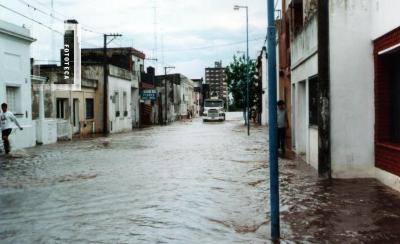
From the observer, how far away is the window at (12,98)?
2265 centimetres

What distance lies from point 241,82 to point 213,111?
889cm

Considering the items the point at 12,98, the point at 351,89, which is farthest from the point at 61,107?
the point at 351,89

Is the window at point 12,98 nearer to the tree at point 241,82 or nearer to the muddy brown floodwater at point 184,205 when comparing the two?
the muddy brown floodwater at point 184,205

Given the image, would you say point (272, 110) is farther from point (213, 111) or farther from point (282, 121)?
point (213, 111)

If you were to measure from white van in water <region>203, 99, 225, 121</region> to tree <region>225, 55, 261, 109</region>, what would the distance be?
21.4 feet

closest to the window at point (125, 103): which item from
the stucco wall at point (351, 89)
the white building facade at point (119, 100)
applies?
the white building facade at point (119, 100)

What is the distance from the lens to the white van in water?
61969mm

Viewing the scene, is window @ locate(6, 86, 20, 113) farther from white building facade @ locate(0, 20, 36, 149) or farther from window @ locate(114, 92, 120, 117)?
window @ locate(114, 92, 120, 117)

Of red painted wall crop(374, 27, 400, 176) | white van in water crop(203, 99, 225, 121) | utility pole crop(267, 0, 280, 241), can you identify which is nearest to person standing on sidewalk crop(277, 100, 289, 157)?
red painted wall crop(374, 27, 400, 176)

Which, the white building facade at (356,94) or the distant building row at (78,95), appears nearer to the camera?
the white building facade at (356,94)

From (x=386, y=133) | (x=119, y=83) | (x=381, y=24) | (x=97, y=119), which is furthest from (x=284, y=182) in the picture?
(x=119, y=83)

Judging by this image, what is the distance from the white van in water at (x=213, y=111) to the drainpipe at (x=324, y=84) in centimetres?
4934

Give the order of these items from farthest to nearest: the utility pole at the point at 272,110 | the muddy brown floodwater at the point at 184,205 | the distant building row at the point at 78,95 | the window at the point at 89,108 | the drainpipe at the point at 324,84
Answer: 1. the window at the point at 89,108
2. the distant building row at the point at 78,95
3. the drainpipe at the point at 324,84
4. the muddy brown floodwater at the point at 184,205
5. the utility pole at the point at 272,110

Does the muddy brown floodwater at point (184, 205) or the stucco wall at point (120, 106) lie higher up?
the stucco wall at point (120, 106)
